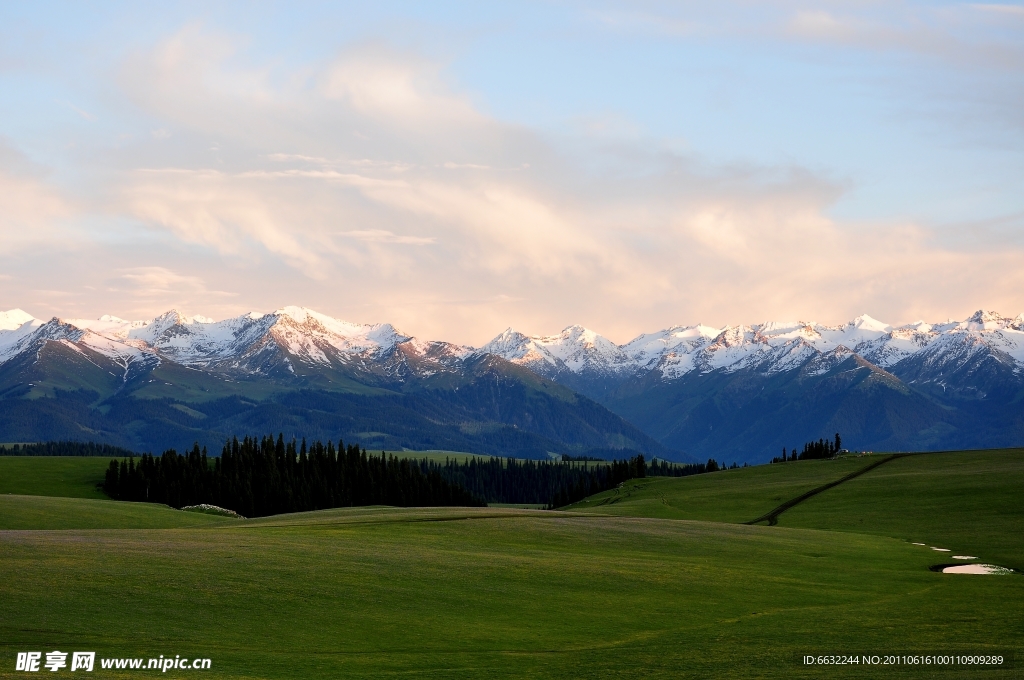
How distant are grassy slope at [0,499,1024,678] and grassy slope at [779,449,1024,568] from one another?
21.6m

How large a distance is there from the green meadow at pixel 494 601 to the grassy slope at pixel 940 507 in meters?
3.57

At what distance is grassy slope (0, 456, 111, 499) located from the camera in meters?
173

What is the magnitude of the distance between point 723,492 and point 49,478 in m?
119

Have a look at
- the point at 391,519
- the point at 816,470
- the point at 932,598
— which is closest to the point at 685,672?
the point at 932,598

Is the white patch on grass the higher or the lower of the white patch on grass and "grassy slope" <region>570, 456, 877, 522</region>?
the lower

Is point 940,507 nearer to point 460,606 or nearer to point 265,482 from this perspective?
point 460,606

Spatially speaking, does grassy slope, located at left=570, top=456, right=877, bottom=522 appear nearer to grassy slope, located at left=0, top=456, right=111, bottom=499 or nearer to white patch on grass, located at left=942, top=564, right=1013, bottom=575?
white patch on grass, located at left=942, top=564, right=1013, bottom=575

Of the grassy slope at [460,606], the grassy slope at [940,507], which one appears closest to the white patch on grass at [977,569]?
the grassy slope at [460,606]

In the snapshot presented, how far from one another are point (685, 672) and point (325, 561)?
24.5 metres

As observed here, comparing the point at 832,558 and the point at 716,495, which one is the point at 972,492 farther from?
the point at 832,558

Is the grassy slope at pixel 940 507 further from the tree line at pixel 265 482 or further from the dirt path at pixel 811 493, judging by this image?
the tree line at pixel 265 482

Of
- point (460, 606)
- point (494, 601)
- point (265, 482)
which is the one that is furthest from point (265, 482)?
point (460, 606)

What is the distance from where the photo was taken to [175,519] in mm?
97500

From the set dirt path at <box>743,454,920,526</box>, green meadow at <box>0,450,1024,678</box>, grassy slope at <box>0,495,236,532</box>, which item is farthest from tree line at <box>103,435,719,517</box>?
green meadow at <box>0,450,1024,678</box>
